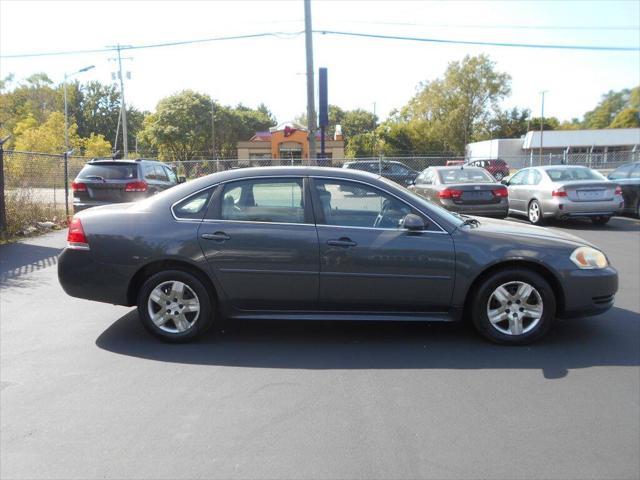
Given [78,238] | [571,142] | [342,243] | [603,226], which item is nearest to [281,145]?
[571,142]

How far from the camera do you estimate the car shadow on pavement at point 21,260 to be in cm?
754

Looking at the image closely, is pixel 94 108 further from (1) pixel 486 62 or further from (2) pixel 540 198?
(2) pixel 540 198

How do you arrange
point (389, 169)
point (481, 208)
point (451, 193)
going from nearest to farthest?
point (451, 193) < point (481, 208) < point (389, 169)

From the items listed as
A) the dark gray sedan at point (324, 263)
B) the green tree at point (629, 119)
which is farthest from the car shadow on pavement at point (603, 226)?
the green tree at point (629, 119)

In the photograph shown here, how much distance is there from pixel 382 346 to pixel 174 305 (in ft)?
6.17

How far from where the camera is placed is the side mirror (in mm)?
4605

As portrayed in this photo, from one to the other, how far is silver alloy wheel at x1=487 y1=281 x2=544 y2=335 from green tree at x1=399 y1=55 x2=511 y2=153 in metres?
76.8

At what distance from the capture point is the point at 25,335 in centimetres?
507

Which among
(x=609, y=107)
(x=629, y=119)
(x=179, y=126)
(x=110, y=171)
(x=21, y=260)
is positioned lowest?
(x=21, y=260)

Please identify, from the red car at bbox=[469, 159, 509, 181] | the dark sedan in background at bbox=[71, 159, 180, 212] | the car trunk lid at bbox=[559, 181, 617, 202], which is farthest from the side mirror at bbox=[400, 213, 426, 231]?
the red car at bbox=[469, 159, 509, 181]

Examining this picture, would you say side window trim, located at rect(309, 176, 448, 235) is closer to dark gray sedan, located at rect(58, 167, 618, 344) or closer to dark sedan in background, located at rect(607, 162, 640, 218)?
dark gray sedan, located at rect(58, 167, 618, 344)

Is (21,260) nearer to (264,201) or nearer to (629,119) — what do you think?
(264,201)

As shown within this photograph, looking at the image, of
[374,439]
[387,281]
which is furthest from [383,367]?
[374,439]

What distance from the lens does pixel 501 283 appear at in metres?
4.65
